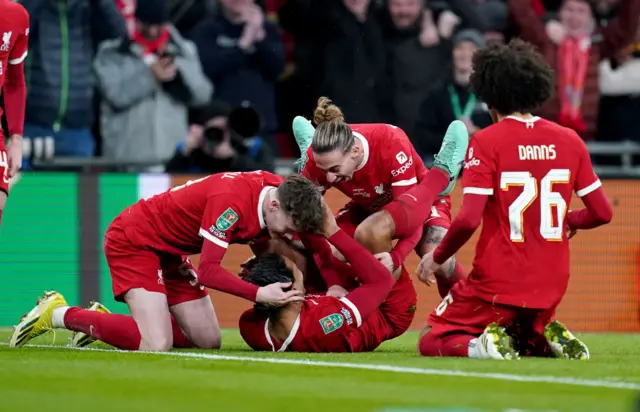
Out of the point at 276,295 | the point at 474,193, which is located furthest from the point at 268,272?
the point at 474,193

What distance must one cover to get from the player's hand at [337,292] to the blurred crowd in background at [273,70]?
3.53 metres

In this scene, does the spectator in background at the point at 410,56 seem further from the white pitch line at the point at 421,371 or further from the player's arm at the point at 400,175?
the white pitch line at the point at 421,371

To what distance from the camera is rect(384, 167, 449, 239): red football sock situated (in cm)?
810

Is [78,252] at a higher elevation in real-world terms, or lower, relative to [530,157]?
lower

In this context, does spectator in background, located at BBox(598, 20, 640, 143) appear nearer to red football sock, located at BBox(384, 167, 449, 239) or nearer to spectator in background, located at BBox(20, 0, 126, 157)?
spectator in background, located at BBox(20, 0, 126, 157)

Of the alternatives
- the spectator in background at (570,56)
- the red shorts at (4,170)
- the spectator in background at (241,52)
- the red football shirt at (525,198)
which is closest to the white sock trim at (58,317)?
the red shorts at (4,170)

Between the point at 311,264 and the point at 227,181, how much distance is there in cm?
107

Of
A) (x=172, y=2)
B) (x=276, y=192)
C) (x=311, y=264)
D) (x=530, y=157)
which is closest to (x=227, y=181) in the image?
(x=276, y=192)

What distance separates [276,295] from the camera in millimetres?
7633

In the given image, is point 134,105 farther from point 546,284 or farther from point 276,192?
point 546,284

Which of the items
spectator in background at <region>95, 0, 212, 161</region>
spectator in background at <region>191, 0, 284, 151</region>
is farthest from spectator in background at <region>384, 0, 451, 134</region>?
spectator in background at <region>95, 0, 212, 161</region>

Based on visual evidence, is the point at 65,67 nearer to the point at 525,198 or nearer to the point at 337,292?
the point at 337,292

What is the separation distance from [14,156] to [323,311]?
2221 mm

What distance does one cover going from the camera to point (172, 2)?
42.7 ft
